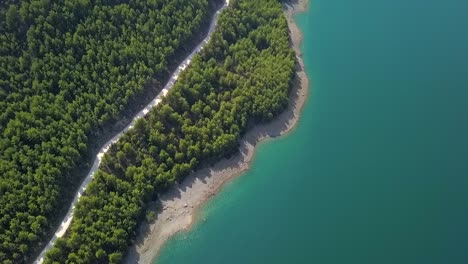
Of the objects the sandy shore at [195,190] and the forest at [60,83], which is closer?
the forest at [60,83]

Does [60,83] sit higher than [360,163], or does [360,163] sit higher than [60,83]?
[60,83]

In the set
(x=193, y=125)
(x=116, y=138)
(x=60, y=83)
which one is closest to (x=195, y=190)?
(x=193, y=125)

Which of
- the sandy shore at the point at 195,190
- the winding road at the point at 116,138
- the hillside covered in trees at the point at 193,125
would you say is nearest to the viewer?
the winding road at the point at 116,138

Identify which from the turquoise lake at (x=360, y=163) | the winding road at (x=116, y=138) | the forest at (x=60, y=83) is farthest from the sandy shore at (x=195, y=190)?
the forest at (x=60, y=83)

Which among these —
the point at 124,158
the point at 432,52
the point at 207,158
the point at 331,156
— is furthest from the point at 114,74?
the point at 432,52

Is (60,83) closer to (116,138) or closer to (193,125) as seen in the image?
(116,138)

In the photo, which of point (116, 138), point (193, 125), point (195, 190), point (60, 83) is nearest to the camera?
point (60, 83)

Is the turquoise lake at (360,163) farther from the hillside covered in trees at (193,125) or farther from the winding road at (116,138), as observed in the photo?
the winding road at (116,138)

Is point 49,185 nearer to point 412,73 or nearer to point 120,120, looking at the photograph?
point 120,120
